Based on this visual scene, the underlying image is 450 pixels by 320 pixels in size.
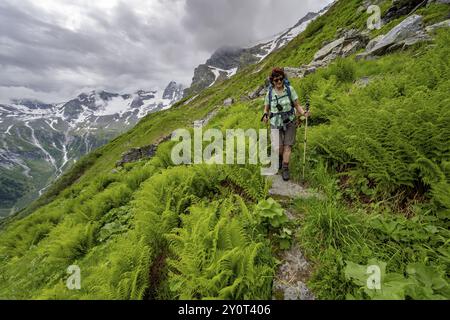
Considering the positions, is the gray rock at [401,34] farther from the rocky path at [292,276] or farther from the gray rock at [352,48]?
the rocky path at [292,276]

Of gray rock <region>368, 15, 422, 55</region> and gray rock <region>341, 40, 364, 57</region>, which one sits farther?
gray rock <region>341, 40, 364, 57</region>

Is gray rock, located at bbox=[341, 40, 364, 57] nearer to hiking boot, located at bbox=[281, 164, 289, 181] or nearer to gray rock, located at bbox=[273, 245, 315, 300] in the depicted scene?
hiking boot, located at bbox=[281, 164, 289, 181]

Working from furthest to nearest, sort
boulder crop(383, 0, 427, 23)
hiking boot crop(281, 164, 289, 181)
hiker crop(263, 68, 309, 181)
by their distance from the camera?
boulder crop(383, 0, 427, 23) → hiker crop(263, 68, 309, 181) → hiking boot crop(281, 164, 289, 181)

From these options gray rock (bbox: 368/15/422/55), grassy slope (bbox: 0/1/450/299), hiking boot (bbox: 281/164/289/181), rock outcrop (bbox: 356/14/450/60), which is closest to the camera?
grassy slope (bbox: 0/1/450/299)

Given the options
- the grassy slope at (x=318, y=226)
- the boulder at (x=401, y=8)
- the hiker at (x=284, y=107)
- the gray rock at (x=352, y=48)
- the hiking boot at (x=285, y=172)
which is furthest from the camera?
the boulder at (x=401, y=8)

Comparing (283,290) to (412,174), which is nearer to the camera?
(283,290)

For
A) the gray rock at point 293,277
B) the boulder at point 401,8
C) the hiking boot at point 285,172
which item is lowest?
the gray rock at point 293,277

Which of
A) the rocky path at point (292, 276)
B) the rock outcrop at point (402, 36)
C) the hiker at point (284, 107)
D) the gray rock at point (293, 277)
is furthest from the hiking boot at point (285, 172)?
the rock outcrop at point (402, 36)

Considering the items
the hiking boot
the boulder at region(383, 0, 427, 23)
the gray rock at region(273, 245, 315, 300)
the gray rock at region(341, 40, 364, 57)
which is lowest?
the gray rock at region(273, 245, 315, 300)

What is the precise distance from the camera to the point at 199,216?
446 cm

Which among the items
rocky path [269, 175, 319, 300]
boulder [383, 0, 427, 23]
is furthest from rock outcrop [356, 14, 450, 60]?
rocky path [269, 175, 319, 300]
